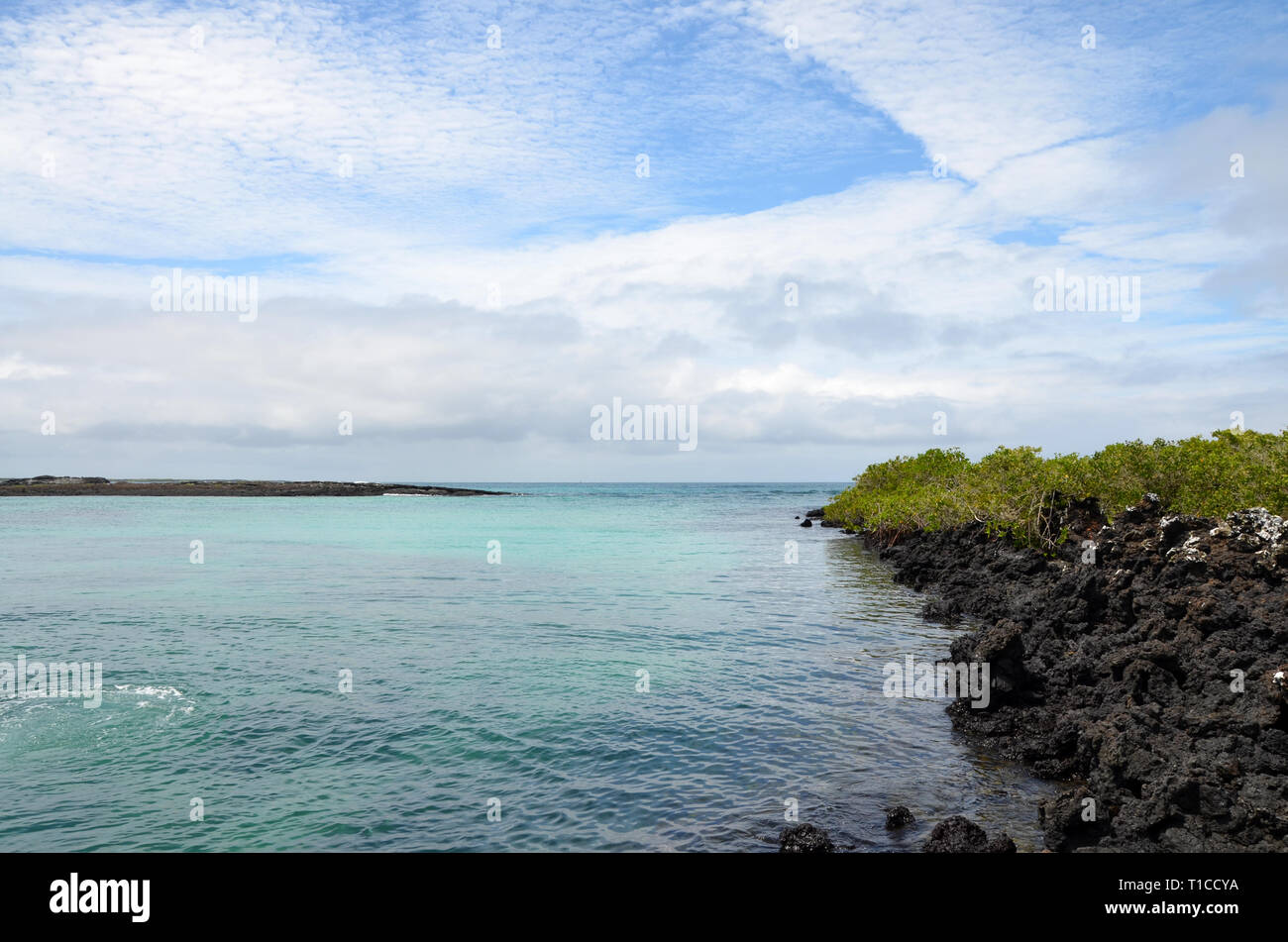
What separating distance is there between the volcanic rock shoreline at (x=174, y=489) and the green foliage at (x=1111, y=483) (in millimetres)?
137290

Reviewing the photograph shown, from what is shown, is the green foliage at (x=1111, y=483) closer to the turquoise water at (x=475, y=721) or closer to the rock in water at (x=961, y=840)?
the turquoise water at (x=475, y=721)

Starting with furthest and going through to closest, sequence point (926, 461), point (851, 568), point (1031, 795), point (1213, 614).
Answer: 1. point (926, 461)
2. point (851, 568)
3. point (1213, 614)
4. point (1031, 795)

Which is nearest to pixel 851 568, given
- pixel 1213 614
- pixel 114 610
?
pixel 1213 614

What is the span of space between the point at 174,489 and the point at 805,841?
6457 inches

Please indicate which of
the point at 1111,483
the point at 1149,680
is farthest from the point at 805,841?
the point at 1111,483

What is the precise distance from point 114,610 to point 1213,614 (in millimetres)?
31035

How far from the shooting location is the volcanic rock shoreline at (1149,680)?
9.20m

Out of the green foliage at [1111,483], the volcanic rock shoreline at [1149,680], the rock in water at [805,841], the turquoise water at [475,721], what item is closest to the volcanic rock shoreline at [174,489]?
the turquoise water at [475,721]

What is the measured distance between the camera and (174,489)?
149 m

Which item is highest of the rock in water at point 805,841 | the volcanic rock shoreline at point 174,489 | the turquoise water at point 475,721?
the volcanic rock shoreline at point 174,489

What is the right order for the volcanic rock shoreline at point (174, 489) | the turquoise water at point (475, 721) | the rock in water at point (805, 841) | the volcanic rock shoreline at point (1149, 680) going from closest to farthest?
the volcanic rock shoreline at point (1149, 680), the rock in water at point (805, 841), the turquoise water at point (475, 721), the volcanic rock shoreline at point (174, 489)
